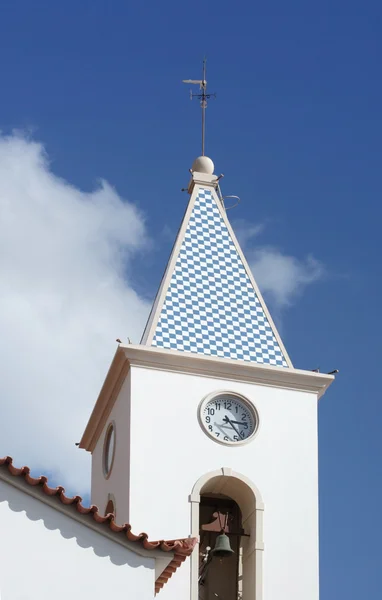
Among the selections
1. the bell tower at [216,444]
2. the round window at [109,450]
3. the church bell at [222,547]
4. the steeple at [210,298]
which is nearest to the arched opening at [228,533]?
the bell tower at [216,444]

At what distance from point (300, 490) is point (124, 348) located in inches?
109

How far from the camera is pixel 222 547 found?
16.7 meters

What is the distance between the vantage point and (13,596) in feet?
41.4

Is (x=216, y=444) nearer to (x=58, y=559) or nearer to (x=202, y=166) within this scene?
(x=202, y=166)

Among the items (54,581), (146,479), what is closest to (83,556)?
(54,581)

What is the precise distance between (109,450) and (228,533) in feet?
6.68

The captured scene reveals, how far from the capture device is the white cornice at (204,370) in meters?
18.3

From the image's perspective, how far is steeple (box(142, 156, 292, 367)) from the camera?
18.9m

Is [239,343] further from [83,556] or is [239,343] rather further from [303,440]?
[83,556]

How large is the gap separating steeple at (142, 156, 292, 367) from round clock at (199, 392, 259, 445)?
0.59m

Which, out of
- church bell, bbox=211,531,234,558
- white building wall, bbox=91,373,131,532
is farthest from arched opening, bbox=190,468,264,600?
white building wall, bbox=91,373,131,532

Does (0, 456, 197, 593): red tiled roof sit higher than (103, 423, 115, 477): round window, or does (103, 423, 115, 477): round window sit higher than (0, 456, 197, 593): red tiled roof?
(103, 423, 115, 477): round window

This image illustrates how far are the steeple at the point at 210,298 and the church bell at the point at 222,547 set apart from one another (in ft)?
8.86

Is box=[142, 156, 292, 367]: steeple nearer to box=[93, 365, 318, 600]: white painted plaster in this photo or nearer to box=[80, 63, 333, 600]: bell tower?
box=[80, 63, 333, 600]: bell tower
